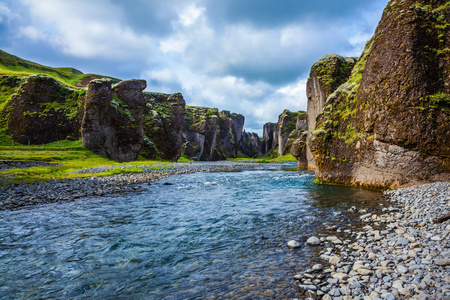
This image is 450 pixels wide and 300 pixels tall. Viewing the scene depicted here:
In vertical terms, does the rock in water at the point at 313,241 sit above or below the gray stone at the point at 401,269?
below

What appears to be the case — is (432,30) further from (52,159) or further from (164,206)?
(52,159)

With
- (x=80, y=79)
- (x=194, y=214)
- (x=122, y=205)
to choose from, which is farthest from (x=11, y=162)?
(x=80, y=79)

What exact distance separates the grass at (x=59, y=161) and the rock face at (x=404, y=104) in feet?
105

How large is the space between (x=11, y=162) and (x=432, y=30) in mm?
56702

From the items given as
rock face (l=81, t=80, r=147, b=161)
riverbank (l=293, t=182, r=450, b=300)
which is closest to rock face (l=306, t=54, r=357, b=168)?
riverbank (l=293, t=182, r=450, b=300)

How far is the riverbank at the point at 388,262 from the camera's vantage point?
5.23 metres

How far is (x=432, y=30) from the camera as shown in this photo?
1880cm

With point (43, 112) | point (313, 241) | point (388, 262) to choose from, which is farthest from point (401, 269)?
point (43, 112)

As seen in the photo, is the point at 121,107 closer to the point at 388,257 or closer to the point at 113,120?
the point at 113,120

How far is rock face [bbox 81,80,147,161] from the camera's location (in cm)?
6556

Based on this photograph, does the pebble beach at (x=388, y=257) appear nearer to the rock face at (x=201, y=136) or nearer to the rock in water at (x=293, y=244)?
the rock in water at (x=293, y=244)

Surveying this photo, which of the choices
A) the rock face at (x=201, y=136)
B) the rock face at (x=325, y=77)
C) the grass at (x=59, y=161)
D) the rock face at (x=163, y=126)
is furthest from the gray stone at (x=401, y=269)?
the rock face at (x=201, y=136)

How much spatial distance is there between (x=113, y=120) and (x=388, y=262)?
7359cm

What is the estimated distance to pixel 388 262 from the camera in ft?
21.0
